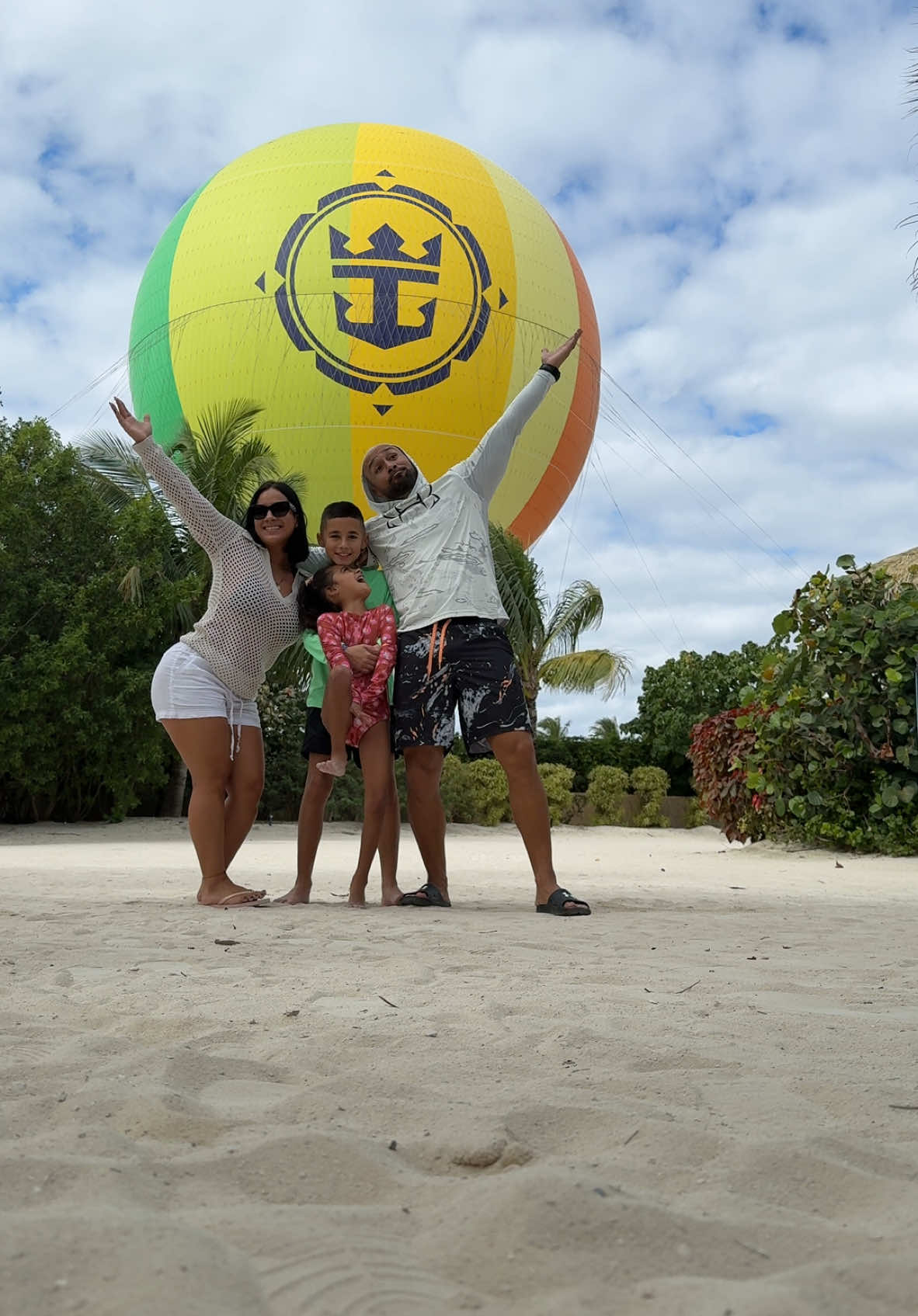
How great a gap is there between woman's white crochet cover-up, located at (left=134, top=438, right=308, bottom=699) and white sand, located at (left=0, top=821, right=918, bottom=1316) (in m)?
1.17

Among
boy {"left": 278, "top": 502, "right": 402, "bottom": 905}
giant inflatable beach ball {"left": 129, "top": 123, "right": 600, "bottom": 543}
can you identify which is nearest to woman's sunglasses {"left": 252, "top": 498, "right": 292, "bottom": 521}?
boy {"left": 278, "top": 502, "right": 402, "bottom": 905}

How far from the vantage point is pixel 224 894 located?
394 centimetres

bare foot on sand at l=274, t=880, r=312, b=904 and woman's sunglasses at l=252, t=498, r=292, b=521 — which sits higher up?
woman's sunglasses at l=252, t=498, r=292, b=521

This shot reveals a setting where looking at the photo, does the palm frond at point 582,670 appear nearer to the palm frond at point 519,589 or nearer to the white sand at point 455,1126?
the palm frond at point 519,589

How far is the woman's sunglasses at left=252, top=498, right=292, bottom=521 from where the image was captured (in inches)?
158

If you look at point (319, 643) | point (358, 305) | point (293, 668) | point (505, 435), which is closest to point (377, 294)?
point (358, 305)

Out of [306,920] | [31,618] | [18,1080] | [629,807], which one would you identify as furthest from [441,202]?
[18,1080]

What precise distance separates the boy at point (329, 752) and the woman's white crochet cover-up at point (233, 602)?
18 cm

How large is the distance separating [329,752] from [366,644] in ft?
1.50

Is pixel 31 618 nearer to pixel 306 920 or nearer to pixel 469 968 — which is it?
pixel 306 920

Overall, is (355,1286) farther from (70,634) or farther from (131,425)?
(70,634)

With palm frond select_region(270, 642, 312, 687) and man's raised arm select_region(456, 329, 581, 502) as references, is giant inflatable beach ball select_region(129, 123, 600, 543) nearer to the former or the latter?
palm frond select_region(270, 642, 312, 687)

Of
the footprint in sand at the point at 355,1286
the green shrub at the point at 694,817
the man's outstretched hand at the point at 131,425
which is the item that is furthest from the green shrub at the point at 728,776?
the green shrub at the point at 694,817

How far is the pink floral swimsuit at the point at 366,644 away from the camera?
12.6ft
